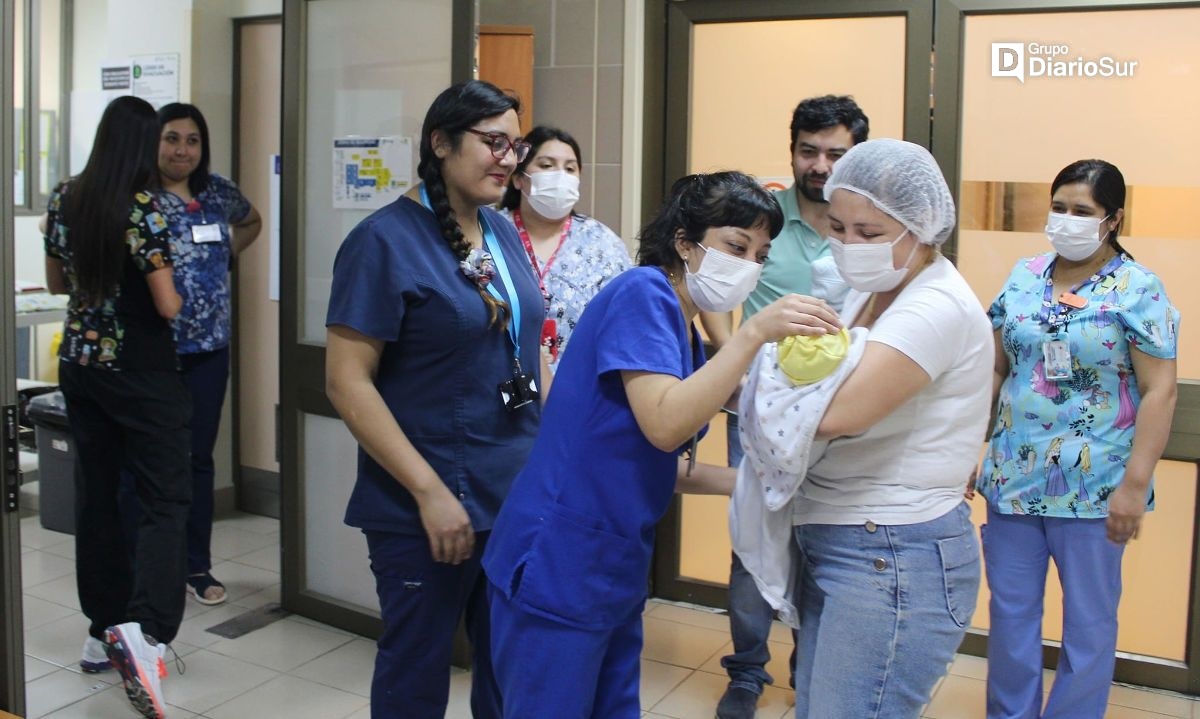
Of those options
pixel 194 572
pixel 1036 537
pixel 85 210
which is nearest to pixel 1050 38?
pixel 1036 537

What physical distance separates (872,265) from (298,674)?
2.25 m

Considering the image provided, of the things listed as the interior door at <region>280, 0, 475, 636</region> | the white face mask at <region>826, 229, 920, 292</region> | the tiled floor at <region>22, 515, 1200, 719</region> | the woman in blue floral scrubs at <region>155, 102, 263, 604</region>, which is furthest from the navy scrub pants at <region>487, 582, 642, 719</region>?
the woman in blue floral scrubs at <region>155, 102, 263, 604</region>

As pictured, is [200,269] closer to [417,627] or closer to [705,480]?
[417,627]

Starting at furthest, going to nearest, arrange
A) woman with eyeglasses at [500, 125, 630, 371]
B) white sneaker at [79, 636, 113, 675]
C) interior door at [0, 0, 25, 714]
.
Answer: white sneaker at [79, 636, 113, 675] → woman with eyeglasses at [500, 125, 630, 371] → interior door at [0, 0, 25, 714]

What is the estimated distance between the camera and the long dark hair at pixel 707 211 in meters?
1.72

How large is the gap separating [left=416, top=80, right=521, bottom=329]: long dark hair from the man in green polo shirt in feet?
3.57

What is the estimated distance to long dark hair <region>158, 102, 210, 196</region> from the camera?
142 inches

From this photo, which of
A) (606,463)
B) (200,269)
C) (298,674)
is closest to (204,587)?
(298,674)

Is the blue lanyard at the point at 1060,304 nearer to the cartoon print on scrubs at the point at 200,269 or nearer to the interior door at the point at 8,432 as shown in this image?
the interior door at the point at 8,432

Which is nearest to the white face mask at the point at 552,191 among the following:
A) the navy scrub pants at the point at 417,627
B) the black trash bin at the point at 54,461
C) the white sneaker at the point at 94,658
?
the navy scrub pants at the point at 417,627

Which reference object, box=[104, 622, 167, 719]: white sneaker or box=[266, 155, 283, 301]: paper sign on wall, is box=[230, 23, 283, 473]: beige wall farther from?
box=[104, 622, 167, 719]: white sneaker

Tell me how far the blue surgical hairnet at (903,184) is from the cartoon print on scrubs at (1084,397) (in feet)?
3.77

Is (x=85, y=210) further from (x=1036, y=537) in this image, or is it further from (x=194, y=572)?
(x=1036, y=537)

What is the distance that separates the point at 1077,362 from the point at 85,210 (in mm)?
2378
